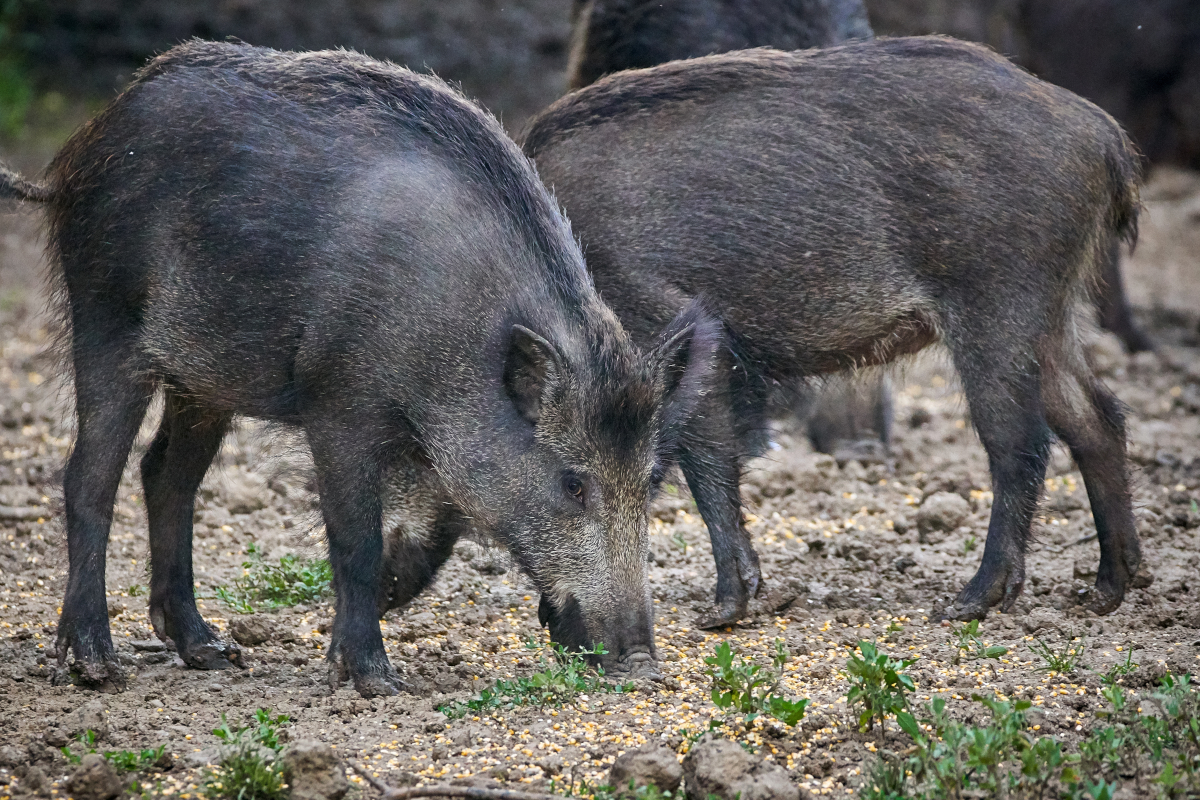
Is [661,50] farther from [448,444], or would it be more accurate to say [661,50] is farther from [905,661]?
[905,661]

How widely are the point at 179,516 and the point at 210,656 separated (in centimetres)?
49

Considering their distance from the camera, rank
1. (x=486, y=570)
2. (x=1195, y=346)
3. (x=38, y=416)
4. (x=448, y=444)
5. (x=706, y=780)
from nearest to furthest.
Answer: (x=706, y=780) → (x=448, y=444) → (x=486, y=570) → (x=38, y=416) → (x=1195, y=346)

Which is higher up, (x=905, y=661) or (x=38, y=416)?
(x=38, y=416)

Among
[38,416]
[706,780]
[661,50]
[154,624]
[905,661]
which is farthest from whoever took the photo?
[38,416]

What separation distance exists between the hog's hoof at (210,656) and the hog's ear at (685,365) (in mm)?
1520

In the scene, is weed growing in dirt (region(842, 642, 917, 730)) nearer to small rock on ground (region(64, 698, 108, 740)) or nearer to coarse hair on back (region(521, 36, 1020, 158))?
small rock on ground (region(64, 698, 108, 740))

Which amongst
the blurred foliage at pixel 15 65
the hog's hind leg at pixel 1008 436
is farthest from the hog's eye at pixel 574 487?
the blurred foliage at pixel 15 65

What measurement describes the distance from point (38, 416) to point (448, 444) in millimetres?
3802

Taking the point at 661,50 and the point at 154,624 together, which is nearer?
the point at 154,624

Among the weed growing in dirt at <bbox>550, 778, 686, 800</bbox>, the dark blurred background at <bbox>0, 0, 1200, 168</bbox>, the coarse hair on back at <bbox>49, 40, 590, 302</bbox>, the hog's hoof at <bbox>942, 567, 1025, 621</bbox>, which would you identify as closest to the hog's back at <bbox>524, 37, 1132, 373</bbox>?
the coarse hair on back at <bbox>49, 40, 590, 302</bbox>

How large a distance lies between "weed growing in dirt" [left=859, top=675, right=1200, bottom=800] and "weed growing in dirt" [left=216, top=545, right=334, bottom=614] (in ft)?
7.75

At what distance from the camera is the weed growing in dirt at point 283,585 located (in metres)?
4.85

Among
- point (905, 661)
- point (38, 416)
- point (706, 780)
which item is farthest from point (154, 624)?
point (38, 416)

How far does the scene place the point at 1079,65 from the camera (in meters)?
9.37
